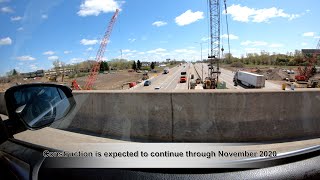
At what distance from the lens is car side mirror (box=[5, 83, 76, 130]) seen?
2.62 metres

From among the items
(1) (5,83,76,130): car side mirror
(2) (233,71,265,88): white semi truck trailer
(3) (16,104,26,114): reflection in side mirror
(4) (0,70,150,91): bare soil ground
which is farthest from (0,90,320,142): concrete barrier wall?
(2) (233,71,265,88): white semi truck trailer

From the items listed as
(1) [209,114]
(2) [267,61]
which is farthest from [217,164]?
(2) [267,61]

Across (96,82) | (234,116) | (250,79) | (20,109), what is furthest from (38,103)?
(96,82)

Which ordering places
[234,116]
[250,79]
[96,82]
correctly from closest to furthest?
1. [234,116]
2. [250,79]
3. [96,82]

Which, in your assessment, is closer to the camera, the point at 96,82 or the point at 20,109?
the point at 20,109

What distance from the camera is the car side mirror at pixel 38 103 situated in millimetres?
2625

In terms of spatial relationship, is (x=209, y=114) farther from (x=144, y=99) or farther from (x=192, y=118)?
(x=144, y=99)

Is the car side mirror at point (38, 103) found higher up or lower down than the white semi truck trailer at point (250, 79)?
higher up

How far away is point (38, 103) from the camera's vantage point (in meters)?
3.05

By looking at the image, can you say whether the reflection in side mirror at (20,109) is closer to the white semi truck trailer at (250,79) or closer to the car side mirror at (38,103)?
the car side mirror at (38,103)

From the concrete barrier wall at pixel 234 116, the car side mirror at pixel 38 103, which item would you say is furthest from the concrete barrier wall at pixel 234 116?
the car side mirror at pixel 38 103

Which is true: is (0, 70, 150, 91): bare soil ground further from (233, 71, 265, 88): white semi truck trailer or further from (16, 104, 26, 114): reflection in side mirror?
(233, 71, 265, 88): white semi truck trailer

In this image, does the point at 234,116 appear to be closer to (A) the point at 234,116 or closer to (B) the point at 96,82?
(A) the point at 234,116

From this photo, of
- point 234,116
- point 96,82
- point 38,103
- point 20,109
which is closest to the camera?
point 20,109
